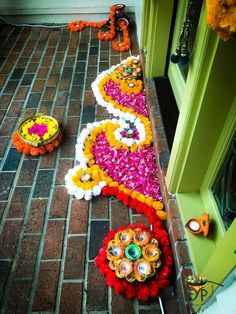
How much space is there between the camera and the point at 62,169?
80.6 inches

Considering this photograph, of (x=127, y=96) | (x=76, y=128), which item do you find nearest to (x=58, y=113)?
(x=76, y=128)

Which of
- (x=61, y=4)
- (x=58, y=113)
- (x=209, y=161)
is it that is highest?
(x=209, y=161)

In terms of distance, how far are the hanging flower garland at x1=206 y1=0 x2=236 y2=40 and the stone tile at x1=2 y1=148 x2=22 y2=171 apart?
174 centimetres

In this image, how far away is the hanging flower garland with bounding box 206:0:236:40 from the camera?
27.4 inches

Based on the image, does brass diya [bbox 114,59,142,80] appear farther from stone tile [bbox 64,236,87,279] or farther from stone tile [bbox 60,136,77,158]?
stone tile [bbox 64,236,87,279]

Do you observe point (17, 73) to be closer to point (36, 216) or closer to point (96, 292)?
point (36, 216)

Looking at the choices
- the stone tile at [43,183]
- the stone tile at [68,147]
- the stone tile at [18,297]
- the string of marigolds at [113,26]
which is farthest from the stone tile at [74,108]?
the stone tile at [18,297]

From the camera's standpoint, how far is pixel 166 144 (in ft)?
6.12

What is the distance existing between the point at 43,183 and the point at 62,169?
175 mm

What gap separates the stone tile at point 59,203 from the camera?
180 centimetres

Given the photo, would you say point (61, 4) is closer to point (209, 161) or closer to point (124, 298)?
point (209, 161)

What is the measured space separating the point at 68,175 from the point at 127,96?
1.01 metres

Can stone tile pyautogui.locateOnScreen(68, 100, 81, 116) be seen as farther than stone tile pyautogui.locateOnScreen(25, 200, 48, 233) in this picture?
Yes

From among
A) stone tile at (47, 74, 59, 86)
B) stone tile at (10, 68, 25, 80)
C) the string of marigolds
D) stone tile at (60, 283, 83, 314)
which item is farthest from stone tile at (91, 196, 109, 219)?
the string of marigolds
